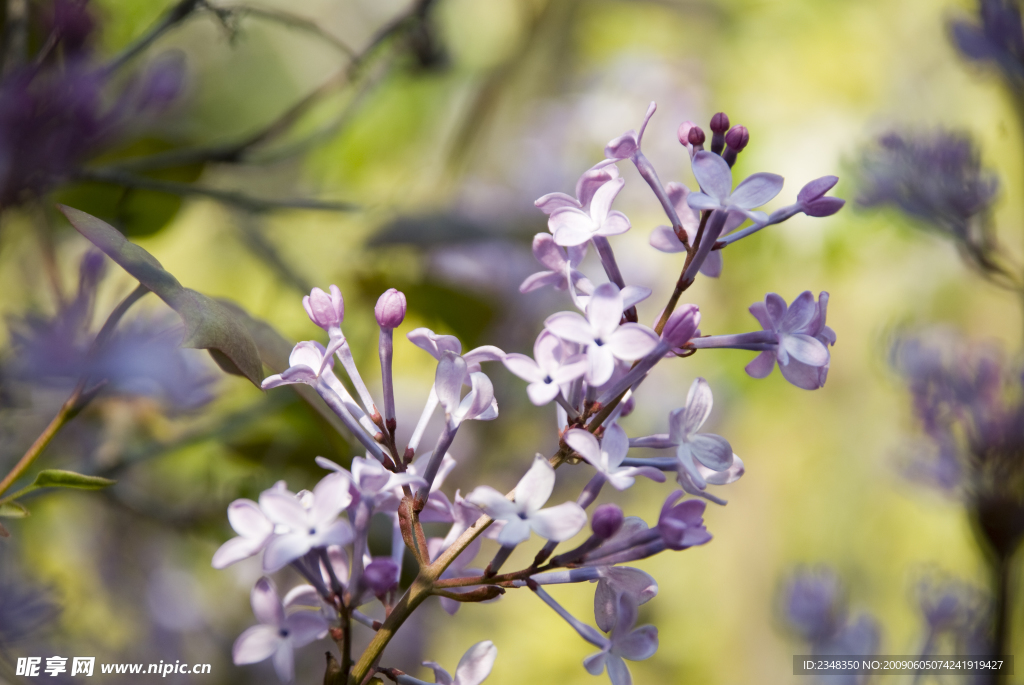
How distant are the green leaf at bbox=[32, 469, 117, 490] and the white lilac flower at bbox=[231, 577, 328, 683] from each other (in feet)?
0.24

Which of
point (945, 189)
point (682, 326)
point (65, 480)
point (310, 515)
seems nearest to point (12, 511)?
point (65, 480)

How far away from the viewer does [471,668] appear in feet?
0.72

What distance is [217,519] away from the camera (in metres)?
0.55

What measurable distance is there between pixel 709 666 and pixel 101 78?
1.62m

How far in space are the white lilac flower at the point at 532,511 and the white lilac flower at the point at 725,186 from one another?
92 mm

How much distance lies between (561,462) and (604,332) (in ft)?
0.16

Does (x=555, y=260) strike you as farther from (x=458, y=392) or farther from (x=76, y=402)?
(x=76, y=402)

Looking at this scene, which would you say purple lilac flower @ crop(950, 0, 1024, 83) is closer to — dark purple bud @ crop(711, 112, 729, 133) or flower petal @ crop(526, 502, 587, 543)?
dark purple bud @ crop(711, 112, 729, 133)

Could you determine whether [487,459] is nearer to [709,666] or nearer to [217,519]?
[217,519]

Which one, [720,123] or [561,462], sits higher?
[720,123]

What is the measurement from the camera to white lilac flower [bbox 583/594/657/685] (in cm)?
21

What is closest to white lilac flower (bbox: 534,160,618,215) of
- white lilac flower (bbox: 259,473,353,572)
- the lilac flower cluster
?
the lilac flower cluster

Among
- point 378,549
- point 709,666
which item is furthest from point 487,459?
point 709,666

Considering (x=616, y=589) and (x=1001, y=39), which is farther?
(x=1001, y=39)
